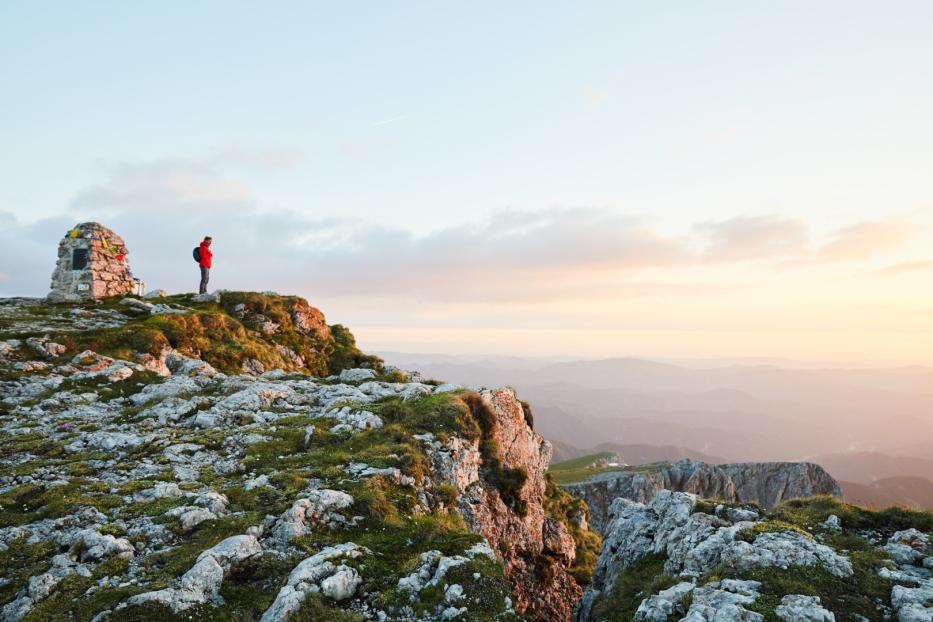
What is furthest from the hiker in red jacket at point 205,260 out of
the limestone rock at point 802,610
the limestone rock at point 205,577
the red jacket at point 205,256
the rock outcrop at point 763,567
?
the limestone rock at point 802,610

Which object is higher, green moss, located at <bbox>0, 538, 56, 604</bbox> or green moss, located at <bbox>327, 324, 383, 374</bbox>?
green moss, located at <bbox>327, 324, 383, 374</bbox>

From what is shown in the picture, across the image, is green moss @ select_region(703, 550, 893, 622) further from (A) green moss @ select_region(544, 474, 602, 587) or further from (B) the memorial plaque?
(B) the memorial plaque

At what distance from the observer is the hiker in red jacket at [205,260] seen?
135 ft

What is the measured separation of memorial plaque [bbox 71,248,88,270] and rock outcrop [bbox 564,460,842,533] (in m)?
82.7

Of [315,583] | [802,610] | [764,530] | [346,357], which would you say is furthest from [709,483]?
[315,583]

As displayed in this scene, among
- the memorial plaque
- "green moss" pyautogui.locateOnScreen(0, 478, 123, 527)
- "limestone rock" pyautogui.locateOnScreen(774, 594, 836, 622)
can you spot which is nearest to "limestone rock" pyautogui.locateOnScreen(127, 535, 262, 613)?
"green moss" pyautogui.locateOnScreen(0, 478, 123, 527)

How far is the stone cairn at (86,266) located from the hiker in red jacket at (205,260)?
8.64m

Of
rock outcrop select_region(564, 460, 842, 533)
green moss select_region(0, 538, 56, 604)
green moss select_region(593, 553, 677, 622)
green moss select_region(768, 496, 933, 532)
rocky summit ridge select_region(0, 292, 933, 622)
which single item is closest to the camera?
green moss select_region(0, 538, 56, 604)

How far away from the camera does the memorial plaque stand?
42.7m

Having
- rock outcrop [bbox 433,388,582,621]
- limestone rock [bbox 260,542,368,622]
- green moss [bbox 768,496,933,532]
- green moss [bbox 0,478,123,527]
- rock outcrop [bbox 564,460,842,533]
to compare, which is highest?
green moss [bbox 768,496,933,532]

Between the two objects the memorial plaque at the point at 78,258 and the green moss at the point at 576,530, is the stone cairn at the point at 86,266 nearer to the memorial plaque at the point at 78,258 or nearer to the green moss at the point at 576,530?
the memorial plaque at the point at 78,258

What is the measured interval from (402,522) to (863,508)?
15762 millimetres

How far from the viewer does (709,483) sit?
3647 inches

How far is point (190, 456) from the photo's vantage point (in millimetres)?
19109
